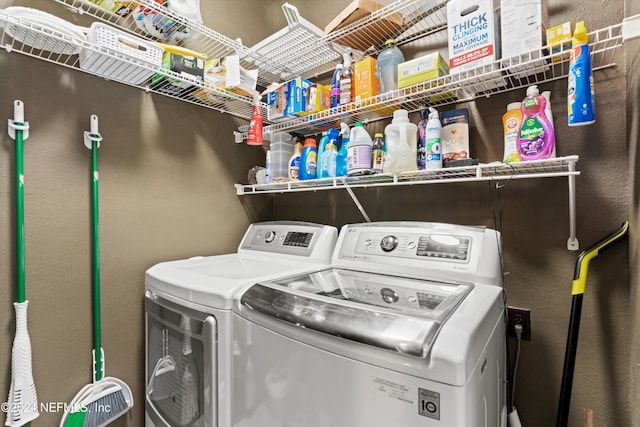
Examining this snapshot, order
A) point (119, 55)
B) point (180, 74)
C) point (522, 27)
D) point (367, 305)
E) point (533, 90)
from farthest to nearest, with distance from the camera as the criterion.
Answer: point (180, 74)
point (119, 55)
point (533, 90)
point (522, 27)
point (367, 305)

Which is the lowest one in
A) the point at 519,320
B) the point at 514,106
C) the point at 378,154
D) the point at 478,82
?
the point at 519,320

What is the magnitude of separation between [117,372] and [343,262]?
1217 mm

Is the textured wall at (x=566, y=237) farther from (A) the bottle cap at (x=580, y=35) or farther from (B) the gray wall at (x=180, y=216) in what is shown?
(A) the bottle cap at (x=580, y=35)

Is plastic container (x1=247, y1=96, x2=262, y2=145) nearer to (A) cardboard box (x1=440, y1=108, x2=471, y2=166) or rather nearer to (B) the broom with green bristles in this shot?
(B) the broom with green bristles

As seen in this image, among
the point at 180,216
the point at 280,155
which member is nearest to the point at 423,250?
the point at 280,155

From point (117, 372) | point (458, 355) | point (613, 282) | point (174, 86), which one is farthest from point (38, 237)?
point (613, 282)

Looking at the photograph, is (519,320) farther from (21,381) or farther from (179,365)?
(21,381)

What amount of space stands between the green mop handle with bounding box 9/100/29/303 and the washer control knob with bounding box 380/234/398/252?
143 centimetres

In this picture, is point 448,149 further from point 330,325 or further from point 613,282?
point 330,325

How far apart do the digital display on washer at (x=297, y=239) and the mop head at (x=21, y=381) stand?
109 cm

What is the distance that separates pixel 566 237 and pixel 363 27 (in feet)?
4.19

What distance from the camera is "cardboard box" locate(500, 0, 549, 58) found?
104 centimetres

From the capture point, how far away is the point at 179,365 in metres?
1.22

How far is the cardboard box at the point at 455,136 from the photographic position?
4.32ft
